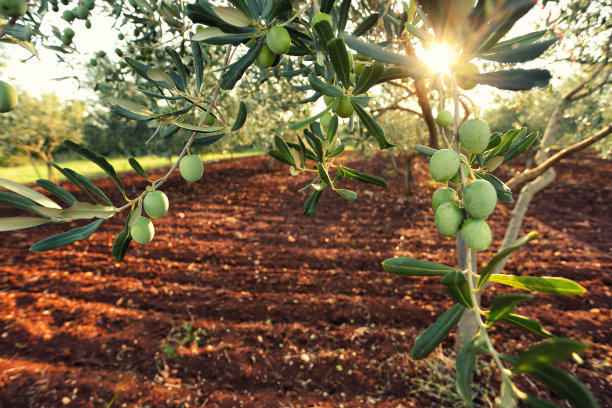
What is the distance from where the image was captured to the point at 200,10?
0.70 meters

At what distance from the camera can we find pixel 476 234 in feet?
1.98

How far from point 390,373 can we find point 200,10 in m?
3.48

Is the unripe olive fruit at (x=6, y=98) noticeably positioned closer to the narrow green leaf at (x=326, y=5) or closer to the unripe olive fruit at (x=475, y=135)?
the narrow green leaf at (x=326, y=5)

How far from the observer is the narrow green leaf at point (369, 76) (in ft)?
2.11

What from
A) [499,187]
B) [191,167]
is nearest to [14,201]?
[191,167]

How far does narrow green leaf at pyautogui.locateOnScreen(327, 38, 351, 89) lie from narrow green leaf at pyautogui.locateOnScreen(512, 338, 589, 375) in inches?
22.8

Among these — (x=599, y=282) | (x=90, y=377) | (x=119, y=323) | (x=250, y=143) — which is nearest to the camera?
(x=90, y=377)

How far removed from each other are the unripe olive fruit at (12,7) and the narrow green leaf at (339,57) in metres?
0.89

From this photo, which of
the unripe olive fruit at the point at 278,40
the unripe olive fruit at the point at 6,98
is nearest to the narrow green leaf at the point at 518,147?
the unripe olive fruit at the point at 278,40

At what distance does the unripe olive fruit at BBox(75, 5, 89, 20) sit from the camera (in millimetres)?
1611

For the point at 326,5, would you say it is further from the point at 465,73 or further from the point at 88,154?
→ the point at 88,154

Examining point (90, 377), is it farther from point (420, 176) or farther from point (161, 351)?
point (420, 176)

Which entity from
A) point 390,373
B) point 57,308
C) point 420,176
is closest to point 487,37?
point 390,373

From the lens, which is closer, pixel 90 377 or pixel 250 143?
pixel 90 377
